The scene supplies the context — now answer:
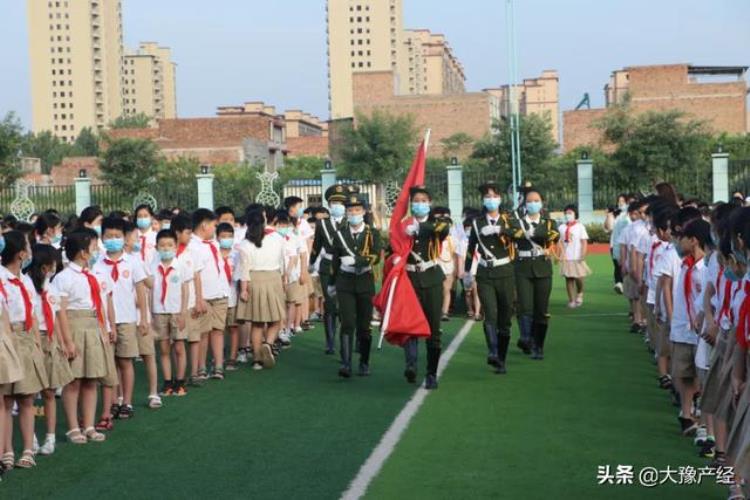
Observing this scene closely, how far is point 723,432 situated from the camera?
724 cm

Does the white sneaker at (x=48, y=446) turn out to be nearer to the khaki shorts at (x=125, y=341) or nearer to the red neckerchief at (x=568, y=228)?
the khaki shorts at (x=125, y=341)

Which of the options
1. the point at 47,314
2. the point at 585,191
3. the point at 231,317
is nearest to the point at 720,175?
the point at 585,191

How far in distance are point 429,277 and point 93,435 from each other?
3785mm

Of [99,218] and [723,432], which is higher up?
[99,218]

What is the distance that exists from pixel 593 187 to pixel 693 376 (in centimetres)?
3039

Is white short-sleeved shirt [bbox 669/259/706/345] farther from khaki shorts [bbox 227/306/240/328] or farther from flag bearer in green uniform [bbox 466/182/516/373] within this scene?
khaki shorts [bbox 227/306/240/328]

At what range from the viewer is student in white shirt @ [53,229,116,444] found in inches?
356

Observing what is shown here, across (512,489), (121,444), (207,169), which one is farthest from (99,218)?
(207,169)

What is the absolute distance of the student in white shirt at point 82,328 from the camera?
905cm

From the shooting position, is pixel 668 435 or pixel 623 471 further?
pixel 668 435

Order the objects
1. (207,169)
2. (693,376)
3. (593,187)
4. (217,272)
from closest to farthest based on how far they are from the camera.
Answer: (693,376) < (217,272) < (207,169) < (593,187)

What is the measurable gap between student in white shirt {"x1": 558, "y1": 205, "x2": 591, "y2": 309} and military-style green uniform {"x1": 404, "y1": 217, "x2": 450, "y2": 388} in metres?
7.54

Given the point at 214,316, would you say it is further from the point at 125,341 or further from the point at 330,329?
the point at 330,329

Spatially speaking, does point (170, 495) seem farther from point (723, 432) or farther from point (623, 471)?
point (723, 432)
